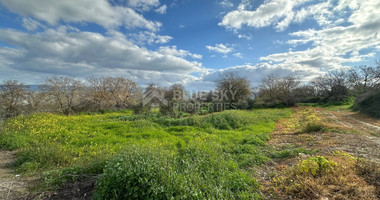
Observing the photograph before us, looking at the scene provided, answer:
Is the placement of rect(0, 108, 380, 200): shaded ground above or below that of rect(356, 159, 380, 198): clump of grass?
below

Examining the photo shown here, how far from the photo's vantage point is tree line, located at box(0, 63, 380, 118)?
14297 millimetres

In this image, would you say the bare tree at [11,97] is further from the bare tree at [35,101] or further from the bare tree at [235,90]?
the bare tree at [235,90]

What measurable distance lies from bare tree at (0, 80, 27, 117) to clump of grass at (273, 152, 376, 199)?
18.8 m

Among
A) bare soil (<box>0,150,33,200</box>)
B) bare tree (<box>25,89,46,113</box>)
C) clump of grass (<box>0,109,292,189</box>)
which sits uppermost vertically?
bare tree (<box>25,89,46,113</box>)

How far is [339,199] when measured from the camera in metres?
3.06

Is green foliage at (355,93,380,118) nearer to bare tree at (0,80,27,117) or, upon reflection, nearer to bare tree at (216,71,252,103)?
bare tree at (216,71,252,103)

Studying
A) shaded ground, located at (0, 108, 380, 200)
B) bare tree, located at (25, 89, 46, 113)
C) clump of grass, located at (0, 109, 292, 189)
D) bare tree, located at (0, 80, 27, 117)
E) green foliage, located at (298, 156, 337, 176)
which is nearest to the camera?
shaded ground, located at (0, 108, 380, 200)

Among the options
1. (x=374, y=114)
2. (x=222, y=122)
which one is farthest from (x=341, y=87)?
(x=222, y=122)

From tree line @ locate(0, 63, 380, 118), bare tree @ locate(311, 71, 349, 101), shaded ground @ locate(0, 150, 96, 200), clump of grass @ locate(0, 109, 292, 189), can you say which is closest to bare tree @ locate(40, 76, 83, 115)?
tree line @ locate(0, 63, 380, 118)

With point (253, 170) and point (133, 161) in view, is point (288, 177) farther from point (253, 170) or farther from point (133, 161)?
point (133, 161)

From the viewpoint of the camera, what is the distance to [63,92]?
56.2 ft

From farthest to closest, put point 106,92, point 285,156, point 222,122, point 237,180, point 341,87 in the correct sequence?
point 341,87 → point 106,92 → point 222,122 → point 285,156 → point 237,180

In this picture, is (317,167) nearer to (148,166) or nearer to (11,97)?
(148,166)

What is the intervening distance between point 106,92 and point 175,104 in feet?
41.6
